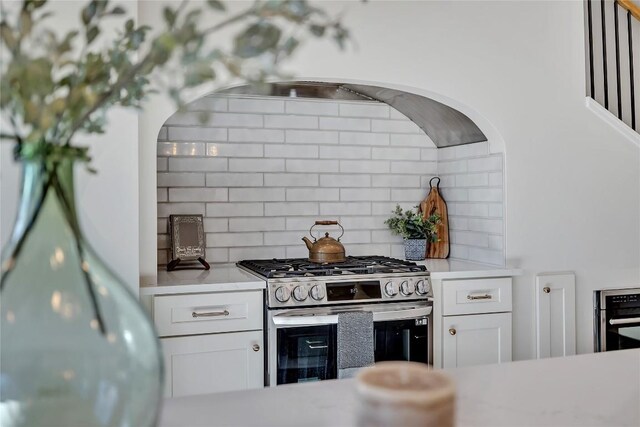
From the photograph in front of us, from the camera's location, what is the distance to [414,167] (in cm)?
410

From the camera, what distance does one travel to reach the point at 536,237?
11.8ft

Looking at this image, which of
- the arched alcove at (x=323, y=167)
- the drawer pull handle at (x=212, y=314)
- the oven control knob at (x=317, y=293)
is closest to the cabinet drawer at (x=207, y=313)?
the drawer pull handle at (x=212, y=314)

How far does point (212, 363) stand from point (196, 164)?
3.99ft

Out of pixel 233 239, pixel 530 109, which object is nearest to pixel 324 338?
pixel 233 239

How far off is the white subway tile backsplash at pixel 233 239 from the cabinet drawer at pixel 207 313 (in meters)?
0.79

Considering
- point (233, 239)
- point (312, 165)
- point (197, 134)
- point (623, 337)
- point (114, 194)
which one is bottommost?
point (623, 337)

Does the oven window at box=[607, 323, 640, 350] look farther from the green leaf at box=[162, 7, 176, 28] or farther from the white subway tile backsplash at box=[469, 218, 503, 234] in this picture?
the green leaf at box=[162, 7, 176, 28]

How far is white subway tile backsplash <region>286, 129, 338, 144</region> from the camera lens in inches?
150

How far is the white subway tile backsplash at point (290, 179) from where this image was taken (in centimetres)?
374

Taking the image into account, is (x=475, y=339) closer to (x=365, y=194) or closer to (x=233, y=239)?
(x=365, y=194)

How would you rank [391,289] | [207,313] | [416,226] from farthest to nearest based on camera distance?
[416,226]
[391,289]
[207,313]

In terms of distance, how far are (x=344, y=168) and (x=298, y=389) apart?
273cm

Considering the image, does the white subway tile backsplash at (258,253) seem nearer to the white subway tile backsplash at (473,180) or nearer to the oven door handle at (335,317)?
the oven door handle at (335,317)

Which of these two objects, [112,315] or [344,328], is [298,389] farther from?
[344,328]
